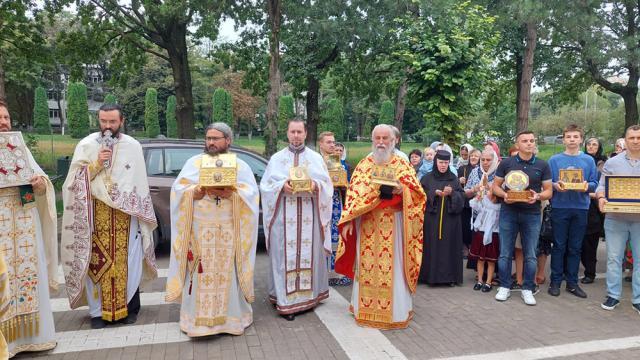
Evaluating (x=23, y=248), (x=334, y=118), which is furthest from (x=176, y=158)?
(x=334, y=118)

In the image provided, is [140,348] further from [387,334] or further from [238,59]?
[238,59]

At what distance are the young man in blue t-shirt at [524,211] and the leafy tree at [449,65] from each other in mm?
2889

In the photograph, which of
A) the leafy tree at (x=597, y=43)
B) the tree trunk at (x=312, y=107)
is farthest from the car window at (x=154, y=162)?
the leafy tree at (x=597, y=43)

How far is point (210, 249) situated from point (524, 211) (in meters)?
3.77

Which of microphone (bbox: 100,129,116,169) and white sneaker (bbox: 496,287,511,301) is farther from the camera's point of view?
white sneaker (bbox: 496,287,511,301)

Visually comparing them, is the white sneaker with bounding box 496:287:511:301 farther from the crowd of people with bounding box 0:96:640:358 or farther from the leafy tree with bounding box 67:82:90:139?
the leafy tree with bounding box 67:82:90:139

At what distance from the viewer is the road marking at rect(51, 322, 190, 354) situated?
4.62 meters

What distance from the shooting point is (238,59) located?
65.9ft

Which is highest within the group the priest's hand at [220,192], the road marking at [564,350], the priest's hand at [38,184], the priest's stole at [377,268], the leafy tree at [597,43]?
the leafy tree at [597,43]

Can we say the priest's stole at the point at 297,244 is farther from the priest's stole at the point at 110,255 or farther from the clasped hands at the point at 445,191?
the clasped hands at the point at 445,191

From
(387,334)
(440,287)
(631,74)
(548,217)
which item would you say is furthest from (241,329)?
(631,74)

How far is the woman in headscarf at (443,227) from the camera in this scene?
6.65 m

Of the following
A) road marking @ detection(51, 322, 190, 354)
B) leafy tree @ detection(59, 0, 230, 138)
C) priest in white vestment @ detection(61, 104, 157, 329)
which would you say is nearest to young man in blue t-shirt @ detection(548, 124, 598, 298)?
road marking @ detection(51, 322, 190, 354)

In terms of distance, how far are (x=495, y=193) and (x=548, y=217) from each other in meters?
1.14
